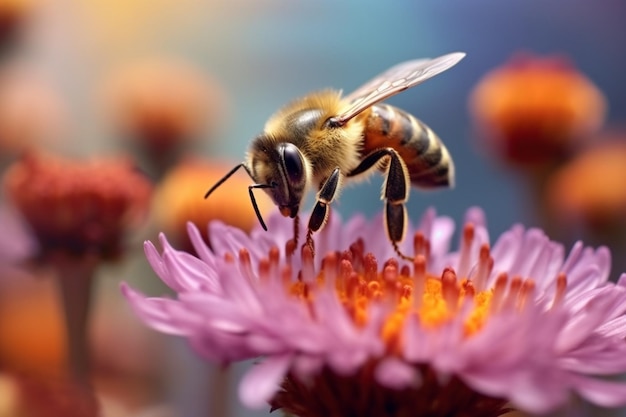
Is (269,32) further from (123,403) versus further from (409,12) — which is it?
(123,403)

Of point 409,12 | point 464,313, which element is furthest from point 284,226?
point 409,12

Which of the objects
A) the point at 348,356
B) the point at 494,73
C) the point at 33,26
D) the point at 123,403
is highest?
the point at 33,26

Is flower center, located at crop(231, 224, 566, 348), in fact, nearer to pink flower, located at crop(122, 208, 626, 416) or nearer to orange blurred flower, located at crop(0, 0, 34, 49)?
pink flower, located at crop(122, 208, 626, 416)

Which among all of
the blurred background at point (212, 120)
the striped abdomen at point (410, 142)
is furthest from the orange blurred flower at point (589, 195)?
the striped abdomen at point (410, 142)

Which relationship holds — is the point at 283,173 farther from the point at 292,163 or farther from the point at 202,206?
the point at 202,206

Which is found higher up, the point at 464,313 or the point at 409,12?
the point at 409,12

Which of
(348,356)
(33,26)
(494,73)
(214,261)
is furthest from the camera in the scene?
(33,26)

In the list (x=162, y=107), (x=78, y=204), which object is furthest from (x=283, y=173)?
(x=162, y=107)
